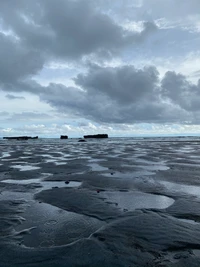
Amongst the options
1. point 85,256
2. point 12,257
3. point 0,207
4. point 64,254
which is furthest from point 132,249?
point 0,207

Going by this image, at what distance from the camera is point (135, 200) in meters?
7.91

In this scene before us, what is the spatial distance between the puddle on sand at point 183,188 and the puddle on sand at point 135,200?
131 centimetres

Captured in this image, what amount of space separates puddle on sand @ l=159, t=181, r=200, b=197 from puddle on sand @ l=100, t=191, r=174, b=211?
1.31m

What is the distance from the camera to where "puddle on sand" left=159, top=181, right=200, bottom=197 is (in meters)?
8.92

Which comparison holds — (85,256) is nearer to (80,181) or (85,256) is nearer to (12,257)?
(12,257)

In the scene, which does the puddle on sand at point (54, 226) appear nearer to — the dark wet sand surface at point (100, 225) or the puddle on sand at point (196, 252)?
the dark wet sand surface at point (100, 225)

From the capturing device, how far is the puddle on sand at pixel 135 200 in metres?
7.21

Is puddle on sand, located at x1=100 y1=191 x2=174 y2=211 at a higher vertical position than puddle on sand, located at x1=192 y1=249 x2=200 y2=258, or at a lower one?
lower

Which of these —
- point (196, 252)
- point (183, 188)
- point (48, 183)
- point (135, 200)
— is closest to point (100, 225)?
point (196, 252)

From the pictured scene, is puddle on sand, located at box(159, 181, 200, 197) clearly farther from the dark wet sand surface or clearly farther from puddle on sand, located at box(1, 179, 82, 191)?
puddle on sand, located at box(1, 179, 82, 191)

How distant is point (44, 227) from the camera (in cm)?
552

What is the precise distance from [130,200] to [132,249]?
360cm

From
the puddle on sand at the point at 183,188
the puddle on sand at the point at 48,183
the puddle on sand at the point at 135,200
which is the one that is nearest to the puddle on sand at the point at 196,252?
the puddle on sand at the point at 135,200

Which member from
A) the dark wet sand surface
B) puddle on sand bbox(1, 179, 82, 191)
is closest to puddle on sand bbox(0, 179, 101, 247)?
the dark wet sand surface
